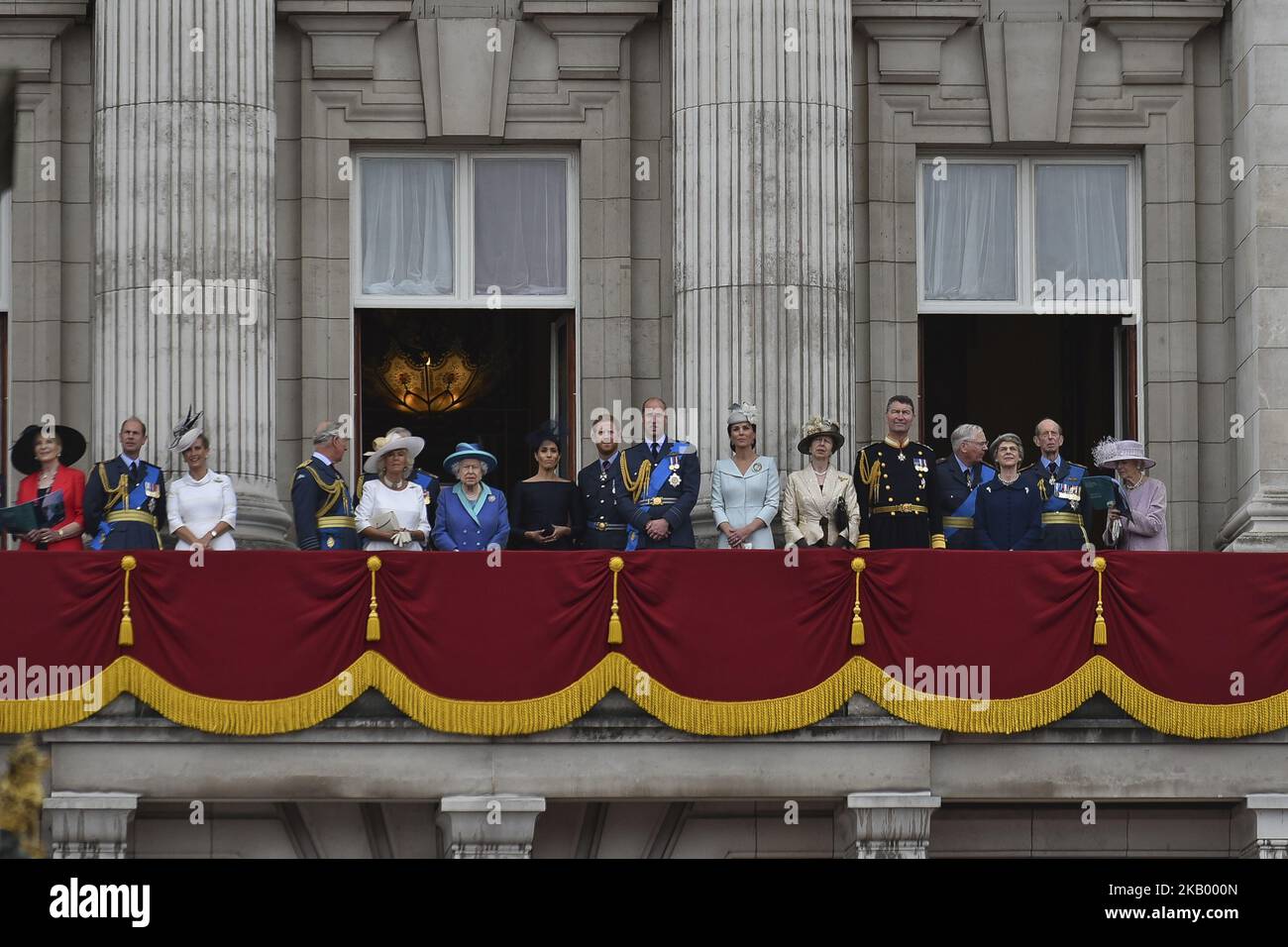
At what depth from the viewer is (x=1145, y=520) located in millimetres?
29453

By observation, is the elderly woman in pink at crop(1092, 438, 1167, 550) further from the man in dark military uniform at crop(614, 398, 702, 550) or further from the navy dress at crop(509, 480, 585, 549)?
the navy dress at crop(509, 480, 585, 549)

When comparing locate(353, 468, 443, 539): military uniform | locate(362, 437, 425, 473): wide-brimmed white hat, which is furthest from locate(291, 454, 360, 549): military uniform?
locate(362, 437, 425, 473): wide-brimmed white hat

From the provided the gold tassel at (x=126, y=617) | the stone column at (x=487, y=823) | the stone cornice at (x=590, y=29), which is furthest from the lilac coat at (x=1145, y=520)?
the gold tassel at (x=126, y=617)

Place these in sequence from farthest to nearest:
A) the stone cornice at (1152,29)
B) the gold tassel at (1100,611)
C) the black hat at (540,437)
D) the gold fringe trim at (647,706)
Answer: the stone cornice at (1152,29) → the black hat at (540,437) → the gold tassel at (1100,611) → the gold fringe trim at (647,706)

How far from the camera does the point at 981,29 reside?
34406 mm

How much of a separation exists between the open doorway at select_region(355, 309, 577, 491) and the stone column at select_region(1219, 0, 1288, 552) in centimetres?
728

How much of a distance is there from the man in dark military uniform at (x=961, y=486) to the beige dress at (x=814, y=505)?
0.94 metres

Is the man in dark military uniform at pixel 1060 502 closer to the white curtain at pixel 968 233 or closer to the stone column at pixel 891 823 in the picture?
the stone column at pixel 891 823

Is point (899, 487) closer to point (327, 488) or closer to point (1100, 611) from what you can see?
point (1100, 611)

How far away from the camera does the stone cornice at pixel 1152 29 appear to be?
3425 cm

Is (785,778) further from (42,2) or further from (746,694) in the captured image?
(42,2)

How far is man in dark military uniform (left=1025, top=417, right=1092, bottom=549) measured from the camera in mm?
29047

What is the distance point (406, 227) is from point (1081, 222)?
7507 millimetres

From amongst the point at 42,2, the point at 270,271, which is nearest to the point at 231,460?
the point at 270,271
